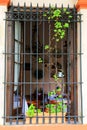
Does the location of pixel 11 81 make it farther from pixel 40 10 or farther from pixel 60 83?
pixel 40 10

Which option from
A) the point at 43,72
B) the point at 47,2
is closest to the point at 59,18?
the point at 47,2

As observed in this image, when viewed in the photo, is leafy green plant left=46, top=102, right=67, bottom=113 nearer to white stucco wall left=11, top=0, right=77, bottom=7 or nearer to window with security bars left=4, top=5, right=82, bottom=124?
window with security bars left=4, top=5, right=82, bottom=124

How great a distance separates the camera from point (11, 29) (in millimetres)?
5629

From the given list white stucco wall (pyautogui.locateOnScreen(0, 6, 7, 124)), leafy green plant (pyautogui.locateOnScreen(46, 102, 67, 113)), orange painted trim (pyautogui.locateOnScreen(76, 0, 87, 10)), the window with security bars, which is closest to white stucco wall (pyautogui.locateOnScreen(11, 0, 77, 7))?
the window with security bars

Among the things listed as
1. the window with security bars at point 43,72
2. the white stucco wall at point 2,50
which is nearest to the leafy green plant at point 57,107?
the window with security bars at point 43,72

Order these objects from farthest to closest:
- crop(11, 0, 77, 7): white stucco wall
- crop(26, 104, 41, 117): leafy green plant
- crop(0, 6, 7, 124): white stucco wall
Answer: crop(11, 0, 77, 7): white stucco wall < crop(26, 104, 41, 117): leafy green plant < crop(0, 6, 7, 124): white stucco wall

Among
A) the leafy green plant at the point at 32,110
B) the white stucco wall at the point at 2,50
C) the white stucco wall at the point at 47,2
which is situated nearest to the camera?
the white stucco wall at the point at 2,50

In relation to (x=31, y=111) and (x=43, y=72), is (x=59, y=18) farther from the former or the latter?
(x=31, y=111)

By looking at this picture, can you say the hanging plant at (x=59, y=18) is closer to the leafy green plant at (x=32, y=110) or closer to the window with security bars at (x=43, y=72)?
the window with security bars at (x=43, y=72)

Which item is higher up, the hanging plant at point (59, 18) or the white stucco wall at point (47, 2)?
the white stucco wall at point (47, 2)

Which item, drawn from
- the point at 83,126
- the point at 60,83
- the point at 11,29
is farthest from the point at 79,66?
the point at 11,29

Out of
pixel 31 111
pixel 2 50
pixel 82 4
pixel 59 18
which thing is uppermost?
pixel 82 4

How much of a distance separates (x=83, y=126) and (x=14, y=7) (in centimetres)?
257

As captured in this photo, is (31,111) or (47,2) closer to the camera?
(31,111)
